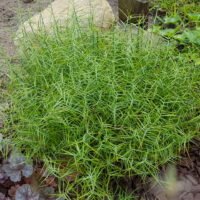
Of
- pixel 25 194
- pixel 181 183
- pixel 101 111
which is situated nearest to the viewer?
pixel 25 194

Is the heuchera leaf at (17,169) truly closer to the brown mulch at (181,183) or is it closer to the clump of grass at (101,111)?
the clump of grass at (101,111)

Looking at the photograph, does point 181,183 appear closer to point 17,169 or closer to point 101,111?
point 101,111

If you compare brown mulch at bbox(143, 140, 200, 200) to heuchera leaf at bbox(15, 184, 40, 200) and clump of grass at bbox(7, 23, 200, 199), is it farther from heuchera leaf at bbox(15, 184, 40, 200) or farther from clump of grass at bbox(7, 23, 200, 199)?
heuchera leaf at bbox(15, 184, 40, 200)

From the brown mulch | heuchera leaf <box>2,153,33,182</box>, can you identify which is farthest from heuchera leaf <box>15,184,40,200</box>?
the brown mulch

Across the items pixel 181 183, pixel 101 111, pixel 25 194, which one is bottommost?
pixel 181 183

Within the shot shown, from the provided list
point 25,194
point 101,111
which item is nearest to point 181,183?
point 101,111
